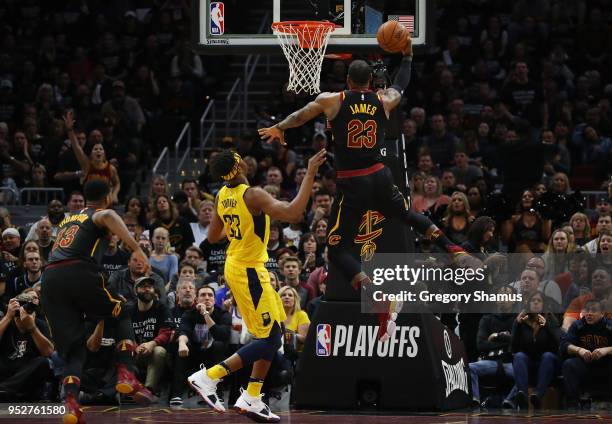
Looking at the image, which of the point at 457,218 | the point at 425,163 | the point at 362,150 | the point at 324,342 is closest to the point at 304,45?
the point at 362,150

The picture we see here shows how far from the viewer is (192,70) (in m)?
23.0

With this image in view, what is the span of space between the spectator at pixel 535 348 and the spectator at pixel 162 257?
455 centimetres

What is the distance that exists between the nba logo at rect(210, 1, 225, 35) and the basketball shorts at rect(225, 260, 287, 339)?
9.84 ft

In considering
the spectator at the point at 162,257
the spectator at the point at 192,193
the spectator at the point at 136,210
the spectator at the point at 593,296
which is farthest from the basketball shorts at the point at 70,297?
the spectator at the point at 192,193

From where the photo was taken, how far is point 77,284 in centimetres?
1072

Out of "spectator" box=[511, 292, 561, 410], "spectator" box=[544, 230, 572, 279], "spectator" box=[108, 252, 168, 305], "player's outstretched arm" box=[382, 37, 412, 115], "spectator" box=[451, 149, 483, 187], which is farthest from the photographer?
"spectator" box=[451, 149, 483, 187]

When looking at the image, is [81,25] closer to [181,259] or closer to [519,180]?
[181,259]

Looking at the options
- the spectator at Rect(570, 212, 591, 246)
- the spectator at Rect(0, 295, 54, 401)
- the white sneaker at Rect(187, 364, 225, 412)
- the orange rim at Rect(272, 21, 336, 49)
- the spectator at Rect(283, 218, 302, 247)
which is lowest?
the spectator at Rect(0, 295, 54, 401)

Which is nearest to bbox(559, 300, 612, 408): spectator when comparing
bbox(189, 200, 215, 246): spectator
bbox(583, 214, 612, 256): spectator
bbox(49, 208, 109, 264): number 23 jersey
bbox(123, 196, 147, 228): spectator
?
bbox(583, 214, 612, 256): spectator

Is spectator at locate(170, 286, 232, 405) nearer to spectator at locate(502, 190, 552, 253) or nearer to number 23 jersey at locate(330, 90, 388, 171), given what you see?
number 23 jersey at locate(330, 90, 388, 171)

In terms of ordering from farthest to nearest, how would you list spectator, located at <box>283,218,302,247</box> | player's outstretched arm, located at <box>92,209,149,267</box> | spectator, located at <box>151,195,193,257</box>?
spectator, located at <box>283,218,302,247</box>
spectator, located at <box>151,195,193,257</box>
player's outstretched arm, located at <box>92,209,149,267</box>

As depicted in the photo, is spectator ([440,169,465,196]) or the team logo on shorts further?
spectator ([440,169,465,196])

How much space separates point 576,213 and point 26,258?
270 inches

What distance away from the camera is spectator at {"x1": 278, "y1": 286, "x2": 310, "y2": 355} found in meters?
14.4
